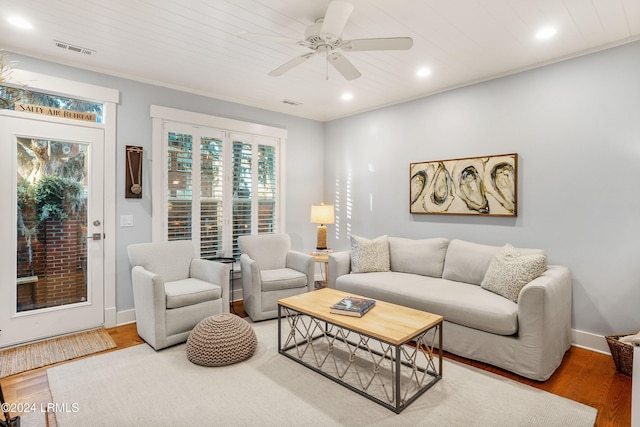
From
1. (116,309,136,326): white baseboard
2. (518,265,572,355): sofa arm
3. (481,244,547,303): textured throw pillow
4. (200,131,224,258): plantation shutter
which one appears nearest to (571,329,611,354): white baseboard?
(518,265,572,355): sofa arm

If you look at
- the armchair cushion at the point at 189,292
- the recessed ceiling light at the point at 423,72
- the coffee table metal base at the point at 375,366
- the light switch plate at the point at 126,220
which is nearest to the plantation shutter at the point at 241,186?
the armchair cushion at the point at 189,292

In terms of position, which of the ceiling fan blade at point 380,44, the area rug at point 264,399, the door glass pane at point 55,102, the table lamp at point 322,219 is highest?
the ceiling fan blade at point 380,44

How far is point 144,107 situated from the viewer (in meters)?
3.80

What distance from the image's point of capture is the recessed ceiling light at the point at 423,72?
3510 millimetres

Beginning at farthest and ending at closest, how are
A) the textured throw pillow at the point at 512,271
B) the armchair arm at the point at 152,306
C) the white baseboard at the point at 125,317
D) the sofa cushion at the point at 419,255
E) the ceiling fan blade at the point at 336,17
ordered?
the sofa cushion at the point at 419,255 → the white baseboard at the point at 125,317 → the armchair arm at the point at 152,306 → the textured throw pillow at the point at 512,271 → the ceiling fan blade at the point at 336,17

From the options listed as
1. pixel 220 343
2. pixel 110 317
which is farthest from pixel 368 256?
pixel 110 317

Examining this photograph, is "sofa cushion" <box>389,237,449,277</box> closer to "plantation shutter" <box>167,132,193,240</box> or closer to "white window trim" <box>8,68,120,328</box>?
"plantation shutter" <box>167,132,193,240</box>

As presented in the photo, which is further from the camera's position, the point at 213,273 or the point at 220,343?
the point at 213,273

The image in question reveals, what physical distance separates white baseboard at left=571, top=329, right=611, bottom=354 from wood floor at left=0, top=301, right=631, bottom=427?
0.07 metres

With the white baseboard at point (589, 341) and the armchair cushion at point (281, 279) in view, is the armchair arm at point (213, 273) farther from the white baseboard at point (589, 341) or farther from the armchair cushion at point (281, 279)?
the white baseboard at point (589, 341)

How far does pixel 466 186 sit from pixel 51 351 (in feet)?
14.3

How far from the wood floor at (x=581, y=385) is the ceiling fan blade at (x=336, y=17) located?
2729 millimetres

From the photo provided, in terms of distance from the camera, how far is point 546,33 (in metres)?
2.74

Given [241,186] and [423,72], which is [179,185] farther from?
[423,72]
